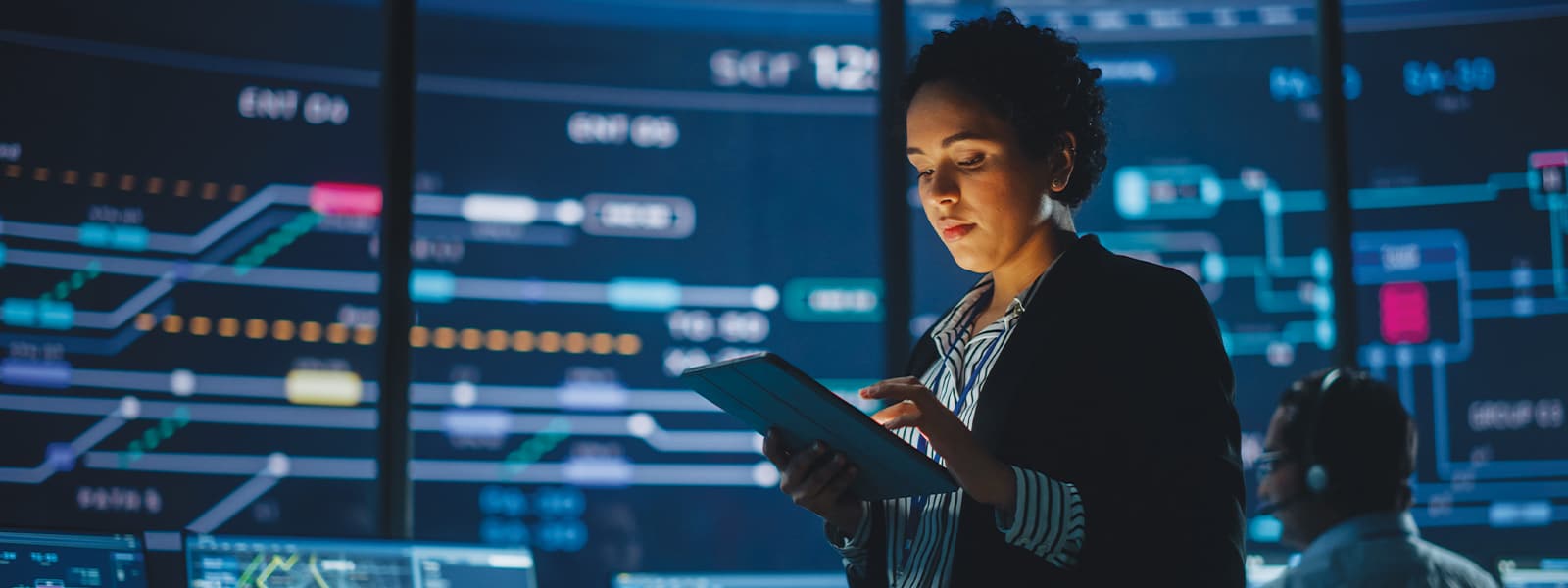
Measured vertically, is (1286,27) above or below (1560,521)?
above

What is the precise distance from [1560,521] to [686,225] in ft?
9.31

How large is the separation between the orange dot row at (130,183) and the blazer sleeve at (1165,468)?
9.57ft

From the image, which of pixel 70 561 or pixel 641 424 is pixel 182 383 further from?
pixel 70 561

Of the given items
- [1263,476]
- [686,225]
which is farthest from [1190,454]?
[686,225]

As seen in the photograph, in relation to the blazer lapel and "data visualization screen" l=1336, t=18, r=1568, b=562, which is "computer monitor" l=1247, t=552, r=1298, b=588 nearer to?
"data visualization screen" l=1336, t=18, r=1568, b=562

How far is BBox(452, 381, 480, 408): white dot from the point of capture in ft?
13.2

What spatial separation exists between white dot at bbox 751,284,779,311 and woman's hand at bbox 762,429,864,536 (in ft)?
9.26

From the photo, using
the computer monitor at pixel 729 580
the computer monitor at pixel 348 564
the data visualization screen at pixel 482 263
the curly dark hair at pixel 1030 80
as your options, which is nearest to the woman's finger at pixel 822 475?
the curly dark hair at pixel 1030 80

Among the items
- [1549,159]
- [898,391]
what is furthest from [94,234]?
[1549,159]

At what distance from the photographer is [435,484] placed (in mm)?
4000

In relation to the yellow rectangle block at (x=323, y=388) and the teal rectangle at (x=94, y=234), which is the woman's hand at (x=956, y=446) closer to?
the teal rectangle at (x=94, y=234)

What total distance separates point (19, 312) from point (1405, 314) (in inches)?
153

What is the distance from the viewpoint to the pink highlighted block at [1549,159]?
3971 mm

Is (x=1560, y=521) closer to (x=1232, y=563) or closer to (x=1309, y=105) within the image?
(x=1309, y=105)
